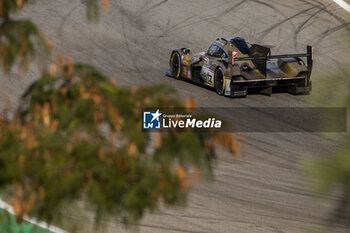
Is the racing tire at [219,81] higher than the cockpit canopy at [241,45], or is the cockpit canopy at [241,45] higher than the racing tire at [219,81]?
the cockpit canopy at [241,45]

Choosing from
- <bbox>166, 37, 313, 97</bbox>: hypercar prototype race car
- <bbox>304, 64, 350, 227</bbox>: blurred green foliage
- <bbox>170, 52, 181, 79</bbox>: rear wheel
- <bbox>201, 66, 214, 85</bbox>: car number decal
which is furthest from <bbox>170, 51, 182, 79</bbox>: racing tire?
<bbox>304, 64, 350, 227</bbox>: blurred green foliage

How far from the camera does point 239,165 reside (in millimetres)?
12711

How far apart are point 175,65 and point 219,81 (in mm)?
2180

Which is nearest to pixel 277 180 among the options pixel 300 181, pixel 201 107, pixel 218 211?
pixel 300 181

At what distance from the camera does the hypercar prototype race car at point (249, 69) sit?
1526cm

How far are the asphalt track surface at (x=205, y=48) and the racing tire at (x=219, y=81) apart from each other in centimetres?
26

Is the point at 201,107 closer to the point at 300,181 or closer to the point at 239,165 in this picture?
the point at 239,165

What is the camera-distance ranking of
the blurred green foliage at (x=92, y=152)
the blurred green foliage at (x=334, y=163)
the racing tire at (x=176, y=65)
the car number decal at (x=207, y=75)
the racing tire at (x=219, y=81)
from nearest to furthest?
1. the blurred green foliage at (x=334, y=163)
2. the blurred green foliage at (x=92, y=152)
3. the racing tire at (x=219, y=81)
4. the car number decal at (x=207, y=75)
5. the racing tire at (x=176, y=65)

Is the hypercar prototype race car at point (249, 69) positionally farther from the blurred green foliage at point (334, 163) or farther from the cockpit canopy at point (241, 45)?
the blurred green foliage at point (334, 163)

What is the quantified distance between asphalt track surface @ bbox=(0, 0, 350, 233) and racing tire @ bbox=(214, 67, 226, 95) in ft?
0.86

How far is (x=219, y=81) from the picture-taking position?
15.9 m

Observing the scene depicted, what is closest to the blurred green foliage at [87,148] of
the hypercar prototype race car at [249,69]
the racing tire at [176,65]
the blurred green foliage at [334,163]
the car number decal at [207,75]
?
the blurred green foliage at [334,163]

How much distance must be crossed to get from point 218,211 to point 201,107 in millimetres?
5208

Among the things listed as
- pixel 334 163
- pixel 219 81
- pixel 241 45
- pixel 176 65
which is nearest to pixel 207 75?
pixel 219 81
